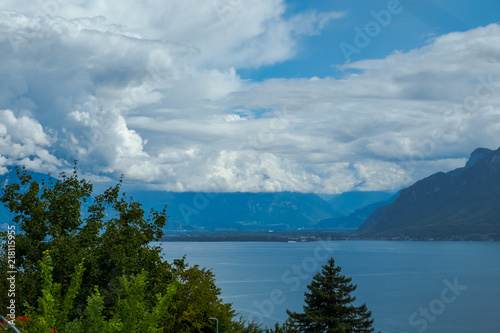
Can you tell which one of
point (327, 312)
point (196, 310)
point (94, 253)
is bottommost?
point (327, 312)

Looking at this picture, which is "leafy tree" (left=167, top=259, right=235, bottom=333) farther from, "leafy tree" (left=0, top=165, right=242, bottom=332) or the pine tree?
the pine tree

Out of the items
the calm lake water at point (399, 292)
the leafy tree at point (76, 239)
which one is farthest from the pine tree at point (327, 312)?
the calm lake water at point (399, 292)

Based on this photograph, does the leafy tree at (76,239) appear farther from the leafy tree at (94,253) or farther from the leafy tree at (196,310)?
the leafy tree at (196,310)

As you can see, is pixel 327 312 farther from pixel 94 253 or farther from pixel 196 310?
pixel 94 253

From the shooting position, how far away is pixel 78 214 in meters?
28.4

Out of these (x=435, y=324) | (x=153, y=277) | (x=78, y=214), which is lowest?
(x=435, y=324)

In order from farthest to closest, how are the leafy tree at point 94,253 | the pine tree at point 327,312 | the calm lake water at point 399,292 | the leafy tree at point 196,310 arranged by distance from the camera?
the calm lake water at point 399,292, the pine tree at point 327,312, the leafy tree at point 196,310, the leafy tree at point 94,253

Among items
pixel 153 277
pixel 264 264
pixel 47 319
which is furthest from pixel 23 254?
Answer: pixel 264 264

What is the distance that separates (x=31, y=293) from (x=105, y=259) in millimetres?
4355

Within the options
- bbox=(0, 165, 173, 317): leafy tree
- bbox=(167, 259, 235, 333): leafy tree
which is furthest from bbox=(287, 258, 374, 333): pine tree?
bbox=(0, 165, 173, 317): leafy tree

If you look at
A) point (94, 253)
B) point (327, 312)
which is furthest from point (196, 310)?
point (327, 312)

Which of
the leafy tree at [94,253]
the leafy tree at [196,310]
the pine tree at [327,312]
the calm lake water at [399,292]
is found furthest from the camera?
the calm lake water at [399,292]

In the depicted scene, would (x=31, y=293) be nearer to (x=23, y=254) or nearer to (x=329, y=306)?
(x=23, y=254)

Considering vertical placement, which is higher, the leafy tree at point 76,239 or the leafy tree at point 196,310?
the leafy tree at point 76,239
